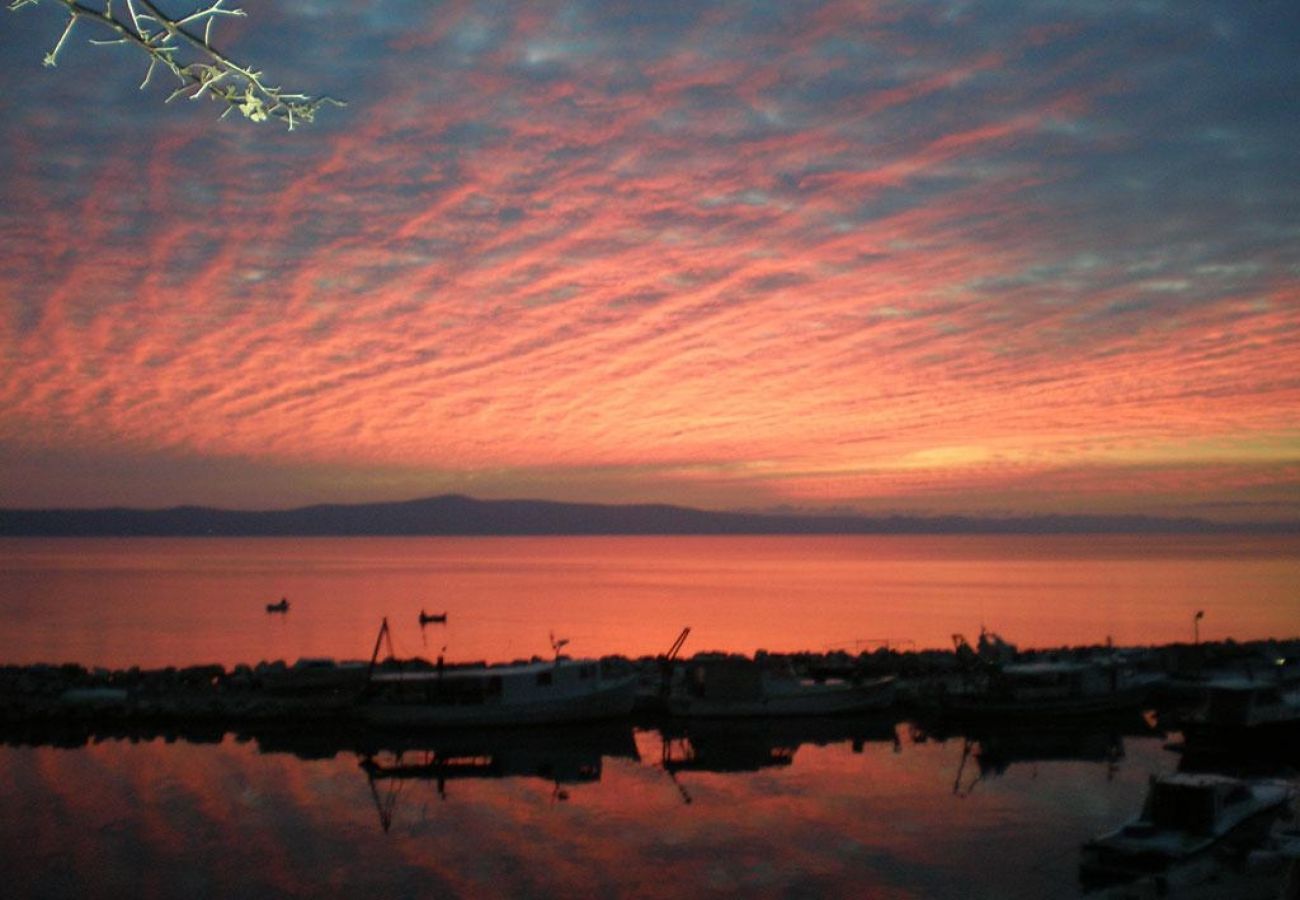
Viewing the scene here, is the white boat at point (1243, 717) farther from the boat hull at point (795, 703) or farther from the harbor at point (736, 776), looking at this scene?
the boat hull at point (795, 703)

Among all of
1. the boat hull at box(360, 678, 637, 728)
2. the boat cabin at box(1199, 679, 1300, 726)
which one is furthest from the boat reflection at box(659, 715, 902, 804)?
the boat cabin at box(1199, 679, 1300, 726)

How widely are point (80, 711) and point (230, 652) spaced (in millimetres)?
28016

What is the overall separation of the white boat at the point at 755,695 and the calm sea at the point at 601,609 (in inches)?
1068

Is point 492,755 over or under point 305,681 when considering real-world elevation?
under

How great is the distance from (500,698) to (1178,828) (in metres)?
20.3

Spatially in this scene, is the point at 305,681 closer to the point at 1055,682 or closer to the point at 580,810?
the point at 580,810

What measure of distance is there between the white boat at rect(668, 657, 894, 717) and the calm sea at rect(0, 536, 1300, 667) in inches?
1068

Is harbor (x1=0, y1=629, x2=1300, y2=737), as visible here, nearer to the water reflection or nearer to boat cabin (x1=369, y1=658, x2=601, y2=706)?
boat cabin (x1=369, y1=658, x2=601, y2=706)

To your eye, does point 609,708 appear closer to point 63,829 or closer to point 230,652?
point 63,829

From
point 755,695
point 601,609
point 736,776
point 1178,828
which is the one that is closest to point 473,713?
point 755,695

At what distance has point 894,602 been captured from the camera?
104 metres

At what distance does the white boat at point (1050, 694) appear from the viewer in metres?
34.5

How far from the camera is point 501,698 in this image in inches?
1321

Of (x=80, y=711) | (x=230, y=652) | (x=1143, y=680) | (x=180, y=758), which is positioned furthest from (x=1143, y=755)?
(x=230, y=652)
